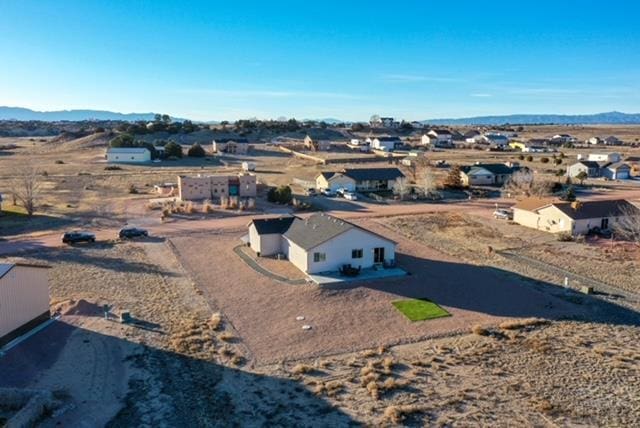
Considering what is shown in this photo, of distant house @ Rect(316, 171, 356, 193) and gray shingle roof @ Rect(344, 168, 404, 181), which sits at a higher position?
gray shingle roof @ Rect(344, 168, 404, 181)

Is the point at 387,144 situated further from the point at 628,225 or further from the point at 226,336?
the point at 226,336

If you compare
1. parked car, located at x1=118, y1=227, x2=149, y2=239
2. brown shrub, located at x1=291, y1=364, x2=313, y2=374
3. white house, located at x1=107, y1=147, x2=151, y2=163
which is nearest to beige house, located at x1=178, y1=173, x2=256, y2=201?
parked car, located at x1=118, y1=227, x2=149, y2=239

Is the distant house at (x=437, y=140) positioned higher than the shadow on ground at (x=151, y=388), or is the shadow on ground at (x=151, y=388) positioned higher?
the distant house at (x=437, y=140)

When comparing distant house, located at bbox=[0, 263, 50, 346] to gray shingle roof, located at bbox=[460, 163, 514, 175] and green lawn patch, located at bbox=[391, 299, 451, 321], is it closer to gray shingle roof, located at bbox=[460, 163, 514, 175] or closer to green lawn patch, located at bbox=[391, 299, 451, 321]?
green lawn patch, located at bbox=[391, 299, 451, 321]

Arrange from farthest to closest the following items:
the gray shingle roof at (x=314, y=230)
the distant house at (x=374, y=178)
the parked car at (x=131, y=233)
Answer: the distant house at (x=374, y=178)
the parked car at (x=131, y=233)
the gray shingle roof at (x=314, y=230)

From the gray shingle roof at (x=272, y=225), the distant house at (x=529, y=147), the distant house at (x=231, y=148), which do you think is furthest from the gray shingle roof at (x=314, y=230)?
the distant house at (x=529, y=147)

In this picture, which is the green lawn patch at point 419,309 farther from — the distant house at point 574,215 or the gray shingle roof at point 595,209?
the gray shingle roof at point 595,209
